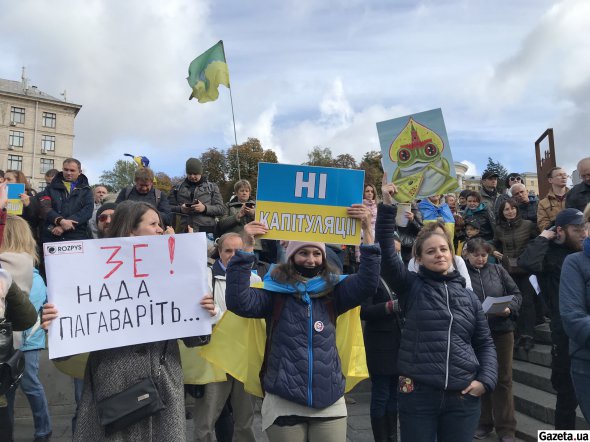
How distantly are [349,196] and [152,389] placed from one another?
1.73m

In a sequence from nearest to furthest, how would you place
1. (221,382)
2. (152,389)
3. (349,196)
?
(152,389)
(349,196)
(221,382)

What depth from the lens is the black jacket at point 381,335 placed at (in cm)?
474

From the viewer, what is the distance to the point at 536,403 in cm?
544

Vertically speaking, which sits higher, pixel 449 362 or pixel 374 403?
pixel 449 362

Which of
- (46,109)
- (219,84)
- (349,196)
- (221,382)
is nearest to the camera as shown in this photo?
(349,196)

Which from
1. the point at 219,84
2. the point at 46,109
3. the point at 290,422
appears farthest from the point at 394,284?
the point at 46,109

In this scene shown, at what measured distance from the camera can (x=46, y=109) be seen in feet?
240

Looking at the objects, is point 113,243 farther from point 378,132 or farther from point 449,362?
point 378,132

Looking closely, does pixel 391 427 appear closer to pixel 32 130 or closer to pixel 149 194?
pixel 149 194

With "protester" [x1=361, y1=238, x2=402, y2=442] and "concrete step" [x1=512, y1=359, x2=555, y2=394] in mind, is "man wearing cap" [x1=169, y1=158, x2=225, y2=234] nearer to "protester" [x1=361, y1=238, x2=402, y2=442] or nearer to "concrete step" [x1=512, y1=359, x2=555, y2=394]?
"protester" [x1=361, y1=238, x2=402, y2=442]

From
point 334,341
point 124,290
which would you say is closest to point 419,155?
point 334,341

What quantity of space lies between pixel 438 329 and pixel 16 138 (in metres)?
80.0

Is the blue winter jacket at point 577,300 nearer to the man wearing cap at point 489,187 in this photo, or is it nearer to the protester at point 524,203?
the protester at point 524,203

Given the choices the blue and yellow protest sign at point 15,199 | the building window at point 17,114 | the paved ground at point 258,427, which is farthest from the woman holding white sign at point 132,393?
the building window at point 17,114
